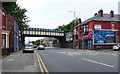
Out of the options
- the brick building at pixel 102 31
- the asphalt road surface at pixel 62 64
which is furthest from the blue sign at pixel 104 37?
the asphalt road surface at pixel 62 64

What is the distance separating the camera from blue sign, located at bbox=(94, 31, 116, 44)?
50156 mm

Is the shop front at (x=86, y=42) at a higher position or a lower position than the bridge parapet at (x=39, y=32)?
lower

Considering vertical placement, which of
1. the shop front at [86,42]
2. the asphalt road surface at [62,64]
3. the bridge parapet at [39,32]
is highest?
the bridge parapet at [39,32]

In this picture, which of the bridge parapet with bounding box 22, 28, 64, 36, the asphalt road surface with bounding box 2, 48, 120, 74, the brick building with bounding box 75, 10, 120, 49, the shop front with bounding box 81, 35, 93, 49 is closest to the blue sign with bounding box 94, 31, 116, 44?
the brick building with bounding box 75, 10, 120, 49

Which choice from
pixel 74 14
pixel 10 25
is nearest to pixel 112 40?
pixel 74 14

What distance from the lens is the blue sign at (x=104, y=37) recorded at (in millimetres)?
50156

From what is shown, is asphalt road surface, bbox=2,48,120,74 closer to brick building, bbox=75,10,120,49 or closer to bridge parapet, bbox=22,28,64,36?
brick building, bbox=75,10,120,49

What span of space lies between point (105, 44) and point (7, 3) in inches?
1522

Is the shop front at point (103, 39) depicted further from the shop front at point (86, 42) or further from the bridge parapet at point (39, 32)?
the bridge parapet at point (39, 32)

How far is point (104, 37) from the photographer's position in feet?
166

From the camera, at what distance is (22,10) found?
69.8 m

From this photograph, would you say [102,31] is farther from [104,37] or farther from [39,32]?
[39,32]

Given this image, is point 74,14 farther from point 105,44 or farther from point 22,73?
point 22,73

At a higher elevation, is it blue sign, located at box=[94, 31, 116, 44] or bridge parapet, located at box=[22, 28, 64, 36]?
bridge parapet, located at box=[22, 28, 64, 36]
